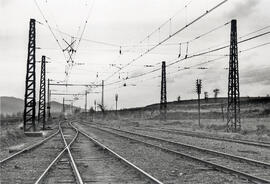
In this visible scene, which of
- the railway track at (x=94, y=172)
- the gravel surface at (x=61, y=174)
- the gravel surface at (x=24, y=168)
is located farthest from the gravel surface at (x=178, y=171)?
the gravel surface at (x=24, y=168)

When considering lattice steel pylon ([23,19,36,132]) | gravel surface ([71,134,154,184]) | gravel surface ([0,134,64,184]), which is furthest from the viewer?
lattice steel pylon ([23,19,36,132])

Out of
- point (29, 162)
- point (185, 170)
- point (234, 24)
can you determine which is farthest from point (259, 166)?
point (234, 24)

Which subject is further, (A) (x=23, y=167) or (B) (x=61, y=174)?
(A) (x=23, y=167)

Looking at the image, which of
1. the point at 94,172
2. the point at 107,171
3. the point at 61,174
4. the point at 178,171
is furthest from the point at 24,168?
the point at 178,171

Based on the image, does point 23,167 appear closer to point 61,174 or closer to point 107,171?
point 61,174

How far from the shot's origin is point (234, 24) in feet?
126

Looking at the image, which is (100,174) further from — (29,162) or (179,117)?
(179,117)

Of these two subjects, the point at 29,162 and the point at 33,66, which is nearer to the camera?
the point at 29,162

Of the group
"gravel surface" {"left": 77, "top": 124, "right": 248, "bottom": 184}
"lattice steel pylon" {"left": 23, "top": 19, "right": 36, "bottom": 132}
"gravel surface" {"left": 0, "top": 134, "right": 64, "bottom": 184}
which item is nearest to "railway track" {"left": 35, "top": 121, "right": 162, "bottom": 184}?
"gravel surface" {"left": 0, "top": 134, "right": 64, "bottom": 184}

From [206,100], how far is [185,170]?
126m

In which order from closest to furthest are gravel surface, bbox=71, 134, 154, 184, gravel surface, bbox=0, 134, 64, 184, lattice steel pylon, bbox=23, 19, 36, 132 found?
gravel surface, bbox=71, 134, 154, 184, gravel surface, bbox=0, 134, 64, 184, lattice steel pylon, bbox=23, 19, 36, 132

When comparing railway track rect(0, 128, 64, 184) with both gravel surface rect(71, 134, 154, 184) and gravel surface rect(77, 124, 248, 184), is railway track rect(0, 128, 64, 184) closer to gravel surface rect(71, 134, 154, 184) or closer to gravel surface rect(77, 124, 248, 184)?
gravel surface rect(71, 134, 154, 184)

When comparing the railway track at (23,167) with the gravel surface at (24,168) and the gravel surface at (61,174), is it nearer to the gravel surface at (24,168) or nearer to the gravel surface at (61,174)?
the gravel surface at (24,168)

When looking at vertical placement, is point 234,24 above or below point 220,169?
above
